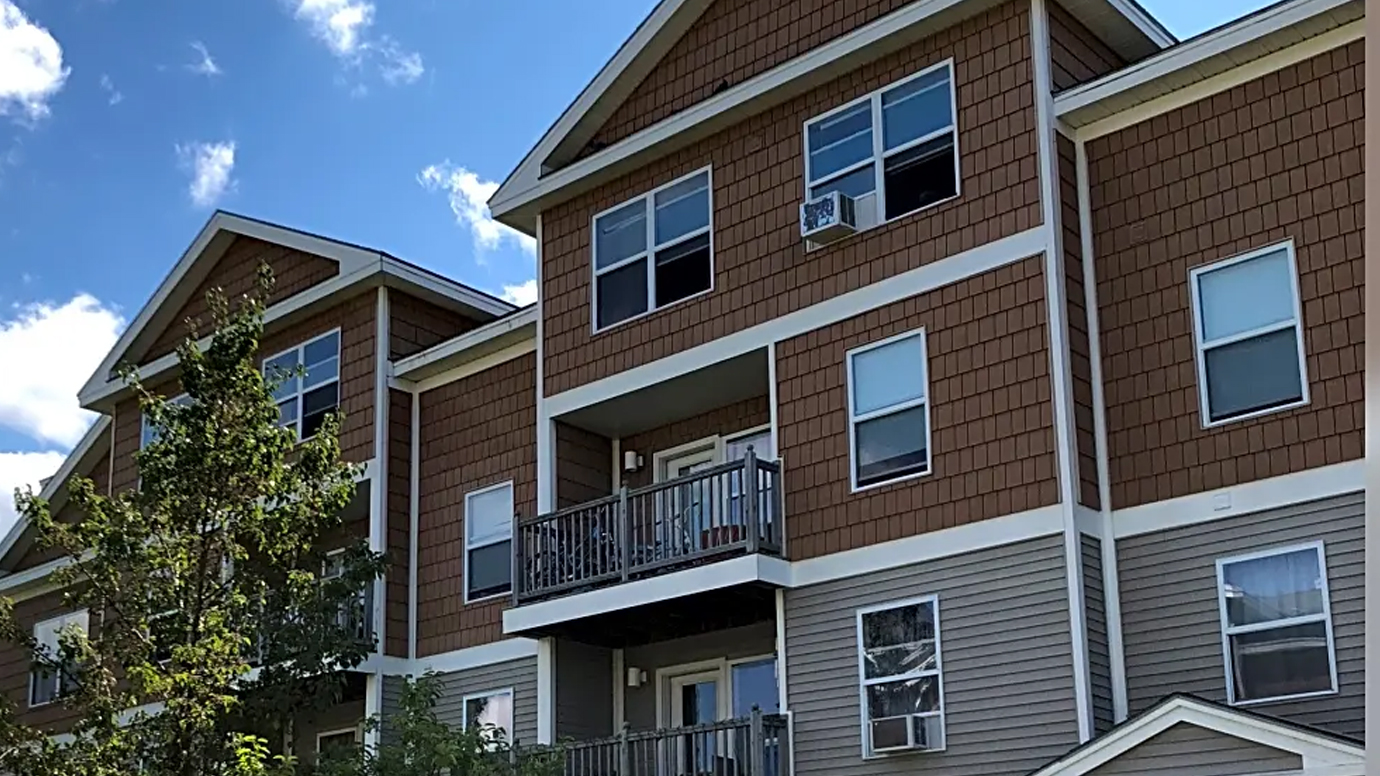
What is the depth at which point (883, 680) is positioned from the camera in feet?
49.6

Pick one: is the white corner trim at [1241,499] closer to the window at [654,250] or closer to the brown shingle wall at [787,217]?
the brown shingle wall at [787,217]

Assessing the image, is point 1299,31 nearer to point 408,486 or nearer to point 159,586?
point 159,586

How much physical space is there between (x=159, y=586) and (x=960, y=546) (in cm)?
684

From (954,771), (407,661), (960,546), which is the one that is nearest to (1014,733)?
(954,771)

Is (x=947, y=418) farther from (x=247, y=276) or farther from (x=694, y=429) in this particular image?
(x=247, y=276)

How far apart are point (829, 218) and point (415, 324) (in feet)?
24.2

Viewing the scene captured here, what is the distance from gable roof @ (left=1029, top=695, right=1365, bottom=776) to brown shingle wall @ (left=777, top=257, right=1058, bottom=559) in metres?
2.24

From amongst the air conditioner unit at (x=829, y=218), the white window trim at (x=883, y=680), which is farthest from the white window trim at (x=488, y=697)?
the air conditioner unit at (x=829, y=218)

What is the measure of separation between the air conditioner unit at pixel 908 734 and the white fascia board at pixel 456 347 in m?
6.94

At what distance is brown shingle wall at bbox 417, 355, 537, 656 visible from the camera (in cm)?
1995

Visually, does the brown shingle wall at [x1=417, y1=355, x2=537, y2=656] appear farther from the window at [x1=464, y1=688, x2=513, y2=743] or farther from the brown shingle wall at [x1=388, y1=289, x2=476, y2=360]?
the brown shingle wall at [x1=388, y1=289, x2=476, y2=360]

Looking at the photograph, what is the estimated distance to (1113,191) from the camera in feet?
49.3

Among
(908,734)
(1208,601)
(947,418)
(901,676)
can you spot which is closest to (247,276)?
(947,418)

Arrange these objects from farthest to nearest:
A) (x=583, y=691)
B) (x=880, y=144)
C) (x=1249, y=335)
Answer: (x=583, y=691) → (x=880, y=144) → (x=1249, y=335)
